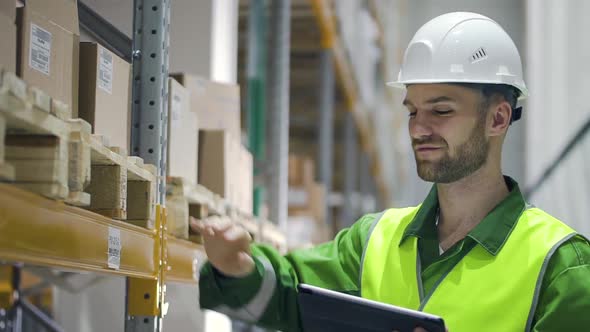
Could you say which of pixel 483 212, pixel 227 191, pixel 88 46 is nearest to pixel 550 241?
pixel 483 212

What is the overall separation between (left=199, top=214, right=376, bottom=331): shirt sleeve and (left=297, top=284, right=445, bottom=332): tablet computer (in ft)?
0.48

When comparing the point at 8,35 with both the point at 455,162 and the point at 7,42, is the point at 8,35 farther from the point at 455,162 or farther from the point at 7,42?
the point at 455,162

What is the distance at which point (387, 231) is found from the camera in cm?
354

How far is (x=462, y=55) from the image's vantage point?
142 inches

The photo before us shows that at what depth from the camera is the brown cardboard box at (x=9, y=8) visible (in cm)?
277

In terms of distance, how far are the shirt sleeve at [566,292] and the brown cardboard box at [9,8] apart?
1777mm

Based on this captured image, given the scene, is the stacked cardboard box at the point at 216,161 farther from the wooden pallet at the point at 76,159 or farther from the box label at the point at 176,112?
the wooden pallet at the point at 76,159

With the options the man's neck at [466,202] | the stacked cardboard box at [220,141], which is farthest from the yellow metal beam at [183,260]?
the man's neck at [466,202]

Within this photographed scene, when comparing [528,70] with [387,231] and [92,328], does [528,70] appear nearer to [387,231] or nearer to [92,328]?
[92,328]

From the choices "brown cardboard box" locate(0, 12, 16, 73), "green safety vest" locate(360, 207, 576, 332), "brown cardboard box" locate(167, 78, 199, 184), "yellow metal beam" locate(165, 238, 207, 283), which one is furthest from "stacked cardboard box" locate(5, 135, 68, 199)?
"brown cardboard box" locate(167, 78, 199, 184)

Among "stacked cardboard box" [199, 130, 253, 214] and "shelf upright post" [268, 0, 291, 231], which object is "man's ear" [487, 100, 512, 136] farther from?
"shelf upright post" [268, 0, 291, 231]

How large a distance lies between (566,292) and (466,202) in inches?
22.3

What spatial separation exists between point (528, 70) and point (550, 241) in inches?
667

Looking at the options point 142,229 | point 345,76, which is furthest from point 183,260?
point 345,76
